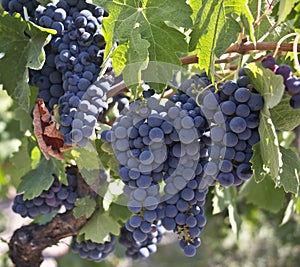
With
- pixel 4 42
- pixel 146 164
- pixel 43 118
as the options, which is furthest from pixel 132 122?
pixel 4 42

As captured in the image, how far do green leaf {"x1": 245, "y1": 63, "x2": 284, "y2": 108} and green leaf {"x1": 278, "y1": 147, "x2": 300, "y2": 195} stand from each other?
16 centimetres

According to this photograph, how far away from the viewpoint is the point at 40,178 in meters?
1.51

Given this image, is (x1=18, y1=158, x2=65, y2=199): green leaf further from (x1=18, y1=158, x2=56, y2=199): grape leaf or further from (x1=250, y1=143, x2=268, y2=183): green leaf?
(x1=250, y1=143, x2=268, y2=183): green leaf

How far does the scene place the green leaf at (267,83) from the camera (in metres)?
1.03

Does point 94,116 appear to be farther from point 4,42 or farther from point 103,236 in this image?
point 103,236

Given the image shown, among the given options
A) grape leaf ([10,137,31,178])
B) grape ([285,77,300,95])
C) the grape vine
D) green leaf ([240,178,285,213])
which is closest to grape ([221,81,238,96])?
the grape vine

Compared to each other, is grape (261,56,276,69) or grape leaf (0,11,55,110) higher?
grape (261,56,276,69)

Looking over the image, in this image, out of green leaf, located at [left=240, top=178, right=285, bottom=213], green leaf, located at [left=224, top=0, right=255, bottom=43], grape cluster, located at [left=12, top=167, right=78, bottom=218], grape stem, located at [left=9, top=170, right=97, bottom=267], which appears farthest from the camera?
green leaf, located at [left=240, top=178, right=285, bottom=213]

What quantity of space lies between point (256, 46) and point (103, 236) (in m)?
0.68

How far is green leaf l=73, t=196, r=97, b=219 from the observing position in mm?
1559

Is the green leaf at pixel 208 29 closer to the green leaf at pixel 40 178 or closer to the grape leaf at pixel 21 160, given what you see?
the green leaf at pixel 40 178

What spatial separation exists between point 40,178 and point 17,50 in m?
0.33

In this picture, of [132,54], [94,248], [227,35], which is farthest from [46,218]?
[227,35]

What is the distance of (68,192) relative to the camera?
61.4 inches
